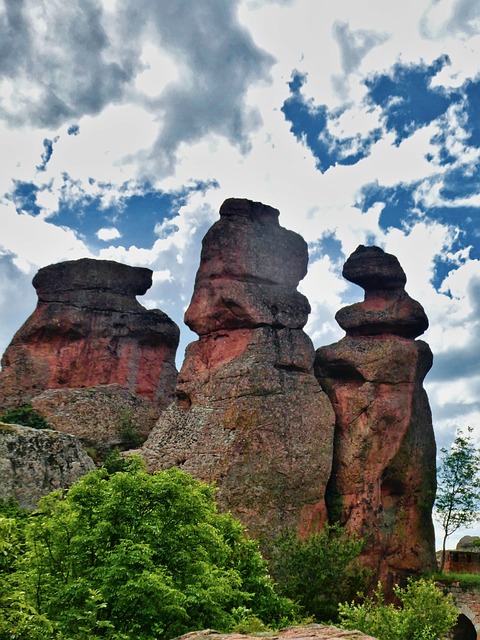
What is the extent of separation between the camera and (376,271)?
45.1 meters

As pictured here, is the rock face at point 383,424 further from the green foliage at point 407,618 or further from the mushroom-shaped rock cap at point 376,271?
the green foliage at point 407,618

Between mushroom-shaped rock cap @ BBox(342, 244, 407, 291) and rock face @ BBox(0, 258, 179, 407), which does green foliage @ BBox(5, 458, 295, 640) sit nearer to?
mushroom-shaped rock cap @ BBox(342, 244, 407, 291)

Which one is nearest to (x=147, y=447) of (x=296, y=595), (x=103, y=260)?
(x=296, y=595)

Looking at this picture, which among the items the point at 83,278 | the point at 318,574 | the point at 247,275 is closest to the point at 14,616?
the point at 318,574

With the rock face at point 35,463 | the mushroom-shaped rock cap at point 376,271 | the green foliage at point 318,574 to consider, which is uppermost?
the mushroom-shaped rock cap at point 376,271

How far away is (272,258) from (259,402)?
1031 centimetres

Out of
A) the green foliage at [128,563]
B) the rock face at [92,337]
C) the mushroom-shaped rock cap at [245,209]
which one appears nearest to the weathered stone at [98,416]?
the rock face at [92,337]

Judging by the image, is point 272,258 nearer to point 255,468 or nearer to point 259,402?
point 259,402

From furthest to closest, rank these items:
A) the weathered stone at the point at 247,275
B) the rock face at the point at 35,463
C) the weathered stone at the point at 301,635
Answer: the weathered stone at the point at 247,275, the rock face at the point at 35,463, the weathered stone at the point at 301,635

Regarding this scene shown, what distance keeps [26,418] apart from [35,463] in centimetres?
1642

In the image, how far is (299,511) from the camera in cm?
3578

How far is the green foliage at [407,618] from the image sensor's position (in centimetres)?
2189

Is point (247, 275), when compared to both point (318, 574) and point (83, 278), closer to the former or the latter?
point (83, 278)

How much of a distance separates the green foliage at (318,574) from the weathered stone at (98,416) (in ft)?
47.0
